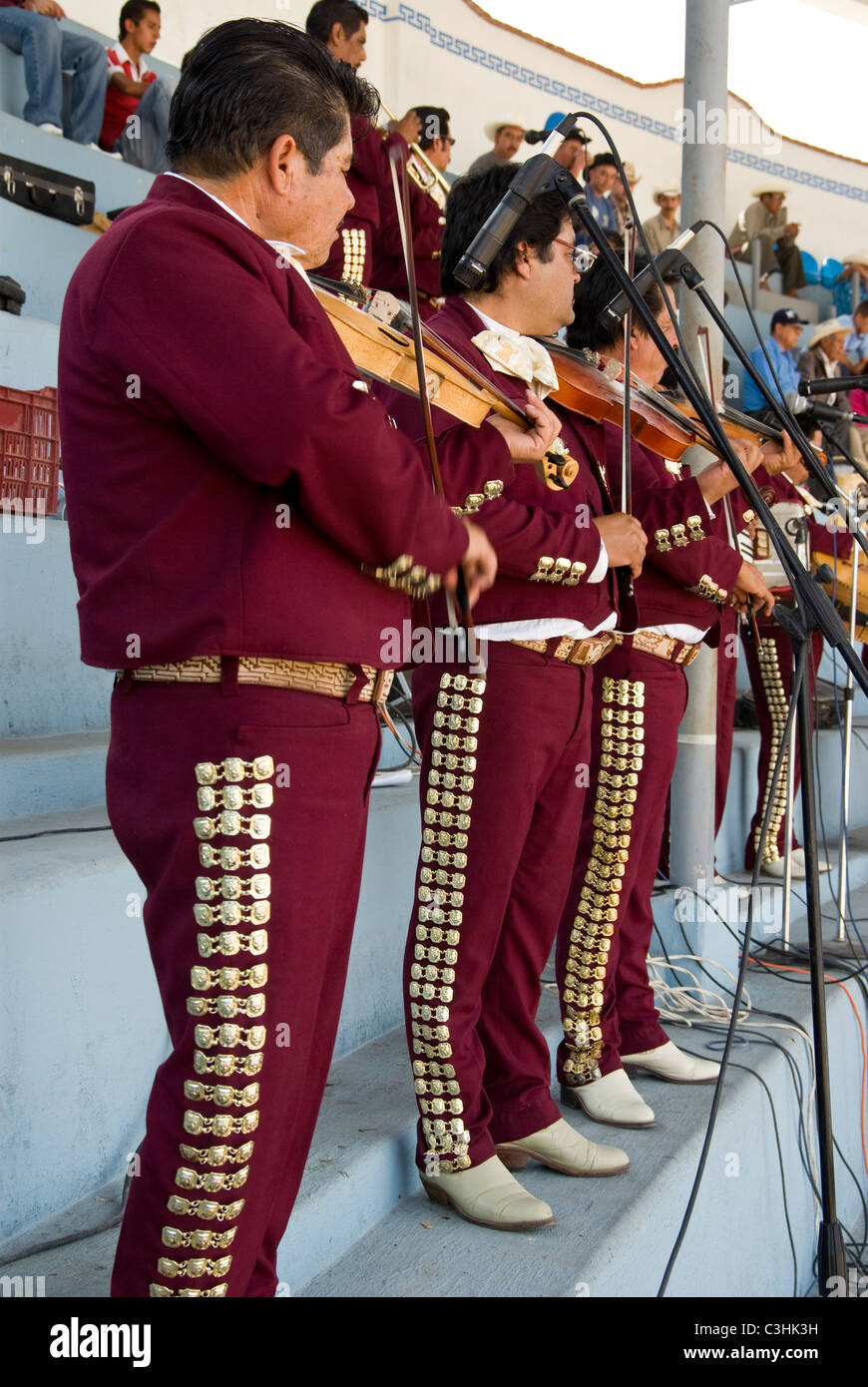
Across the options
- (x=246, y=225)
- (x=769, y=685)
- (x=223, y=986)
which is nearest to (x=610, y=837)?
(x=223, y=986)

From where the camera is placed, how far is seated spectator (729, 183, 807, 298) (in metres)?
11.0

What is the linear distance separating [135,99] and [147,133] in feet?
0.59

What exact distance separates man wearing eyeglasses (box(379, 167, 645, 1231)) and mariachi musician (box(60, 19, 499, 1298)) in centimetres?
63

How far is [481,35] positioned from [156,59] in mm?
3625

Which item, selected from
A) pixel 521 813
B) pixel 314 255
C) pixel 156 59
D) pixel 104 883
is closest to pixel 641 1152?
pixel 521 813

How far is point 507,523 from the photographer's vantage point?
6.41ft

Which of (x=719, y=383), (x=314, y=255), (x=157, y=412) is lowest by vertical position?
(x=157, y=412)

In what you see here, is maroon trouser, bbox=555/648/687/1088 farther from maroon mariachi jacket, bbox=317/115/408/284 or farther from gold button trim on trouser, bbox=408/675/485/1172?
maroon mariachi jacket, bbox=317/115/408/284

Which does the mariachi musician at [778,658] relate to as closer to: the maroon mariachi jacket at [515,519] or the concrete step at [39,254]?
the maroon mariachi jacket at [515,519]

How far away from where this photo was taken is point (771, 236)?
36.7ft

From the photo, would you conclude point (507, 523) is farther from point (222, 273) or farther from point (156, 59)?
point (156, 59)

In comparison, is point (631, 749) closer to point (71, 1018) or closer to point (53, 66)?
point (71, 1018)
